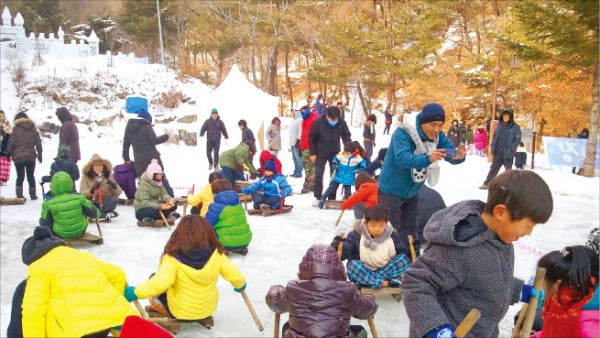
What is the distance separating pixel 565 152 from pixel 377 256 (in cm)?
941

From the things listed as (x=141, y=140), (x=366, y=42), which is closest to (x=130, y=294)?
(x=141, y=140)

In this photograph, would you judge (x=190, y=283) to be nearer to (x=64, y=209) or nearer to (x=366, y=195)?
(x=64, y=209)

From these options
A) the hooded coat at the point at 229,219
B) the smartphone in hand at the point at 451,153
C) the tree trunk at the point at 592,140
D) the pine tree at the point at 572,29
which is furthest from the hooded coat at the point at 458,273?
the tree trunk at the point at 592,140

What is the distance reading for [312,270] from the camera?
2523 mm

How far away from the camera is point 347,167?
7137mm

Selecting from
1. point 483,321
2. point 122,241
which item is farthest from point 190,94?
point 483,321

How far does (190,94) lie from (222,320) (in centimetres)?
1904

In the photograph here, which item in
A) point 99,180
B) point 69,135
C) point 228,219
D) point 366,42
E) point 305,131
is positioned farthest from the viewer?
point 366,42

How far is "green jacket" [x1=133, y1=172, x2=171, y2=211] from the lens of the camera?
237 inches

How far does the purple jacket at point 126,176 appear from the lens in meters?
7.25

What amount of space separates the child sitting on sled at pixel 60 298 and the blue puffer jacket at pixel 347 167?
4937 millimetres

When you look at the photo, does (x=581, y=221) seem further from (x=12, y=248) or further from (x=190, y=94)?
(x=190, y=94)

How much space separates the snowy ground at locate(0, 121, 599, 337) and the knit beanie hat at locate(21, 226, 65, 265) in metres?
1.25

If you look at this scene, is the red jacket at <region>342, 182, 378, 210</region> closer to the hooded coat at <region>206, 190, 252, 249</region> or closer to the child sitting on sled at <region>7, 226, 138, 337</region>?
the hooded coat at <region>206, 190, 252, 249</region>
